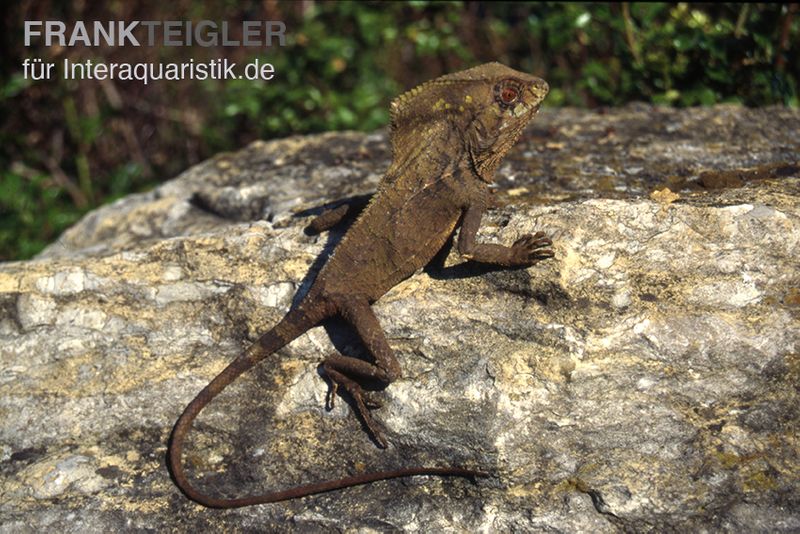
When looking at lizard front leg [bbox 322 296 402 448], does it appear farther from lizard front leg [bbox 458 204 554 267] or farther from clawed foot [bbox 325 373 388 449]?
lizard front leg [bbox 458 204 554 267]

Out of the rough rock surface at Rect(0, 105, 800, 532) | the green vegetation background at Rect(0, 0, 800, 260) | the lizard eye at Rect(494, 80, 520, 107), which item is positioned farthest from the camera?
the green vegetation background at Rect(0, 0, 800, 260)

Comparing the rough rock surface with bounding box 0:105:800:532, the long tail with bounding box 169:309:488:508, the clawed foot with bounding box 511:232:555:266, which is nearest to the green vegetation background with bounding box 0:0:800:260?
the rough rock surface with bounding box 0:105:800:532

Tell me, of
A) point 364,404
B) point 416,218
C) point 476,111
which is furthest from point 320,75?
point 364,404

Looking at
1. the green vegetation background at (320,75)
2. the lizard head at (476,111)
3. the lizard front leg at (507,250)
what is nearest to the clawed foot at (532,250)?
the lizard front leg at (507,250)

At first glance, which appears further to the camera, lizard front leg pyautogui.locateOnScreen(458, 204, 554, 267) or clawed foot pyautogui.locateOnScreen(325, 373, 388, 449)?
lizard front leg pyautogui.locateOnScreen(458, 204, 554, 267)

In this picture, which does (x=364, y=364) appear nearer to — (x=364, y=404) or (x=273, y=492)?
(x=364, y=404)

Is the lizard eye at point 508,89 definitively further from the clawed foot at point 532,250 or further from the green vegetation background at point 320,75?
the green vegetation background at point 320,75
